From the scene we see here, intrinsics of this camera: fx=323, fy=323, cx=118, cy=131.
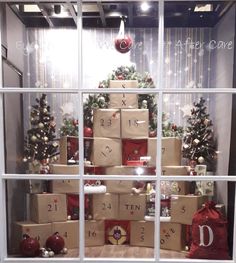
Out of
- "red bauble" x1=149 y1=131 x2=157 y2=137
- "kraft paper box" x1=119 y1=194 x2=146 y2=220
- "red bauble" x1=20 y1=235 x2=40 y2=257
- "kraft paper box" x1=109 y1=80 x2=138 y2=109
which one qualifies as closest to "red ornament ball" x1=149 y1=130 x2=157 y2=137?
"red bauble" x1=149 y1=131 x2=157 y2=137

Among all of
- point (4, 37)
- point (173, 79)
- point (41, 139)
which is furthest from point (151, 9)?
point (41, 139)

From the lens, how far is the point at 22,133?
2.05 m

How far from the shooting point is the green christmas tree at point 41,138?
2033 mm

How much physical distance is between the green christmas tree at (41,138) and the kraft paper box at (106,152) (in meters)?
0.25

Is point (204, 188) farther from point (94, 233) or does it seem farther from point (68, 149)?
point (68, 149)

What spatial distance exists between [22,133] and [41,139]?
13cm

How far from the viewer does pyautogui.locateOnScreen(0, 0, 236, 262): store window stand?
6.02ft

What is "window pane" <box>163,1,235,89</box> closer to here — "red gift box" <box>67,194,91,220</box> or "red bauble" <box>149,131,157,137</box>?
"red bauble" <box>149,131,157,137</box>

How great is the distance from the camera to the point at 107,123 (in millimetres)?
2102

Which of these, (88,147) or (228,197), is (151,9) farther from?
(228,197)

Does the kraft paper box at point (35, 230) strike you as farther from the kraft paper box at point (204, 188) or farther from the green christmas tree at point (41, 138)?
the kraft paper box at point (204, 188)

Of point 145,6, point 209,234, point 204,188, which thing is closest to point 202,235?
point 209,234

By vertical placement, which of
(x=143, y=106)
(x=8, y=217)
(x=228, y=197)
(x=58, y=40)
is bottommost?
(x=8, y=217)

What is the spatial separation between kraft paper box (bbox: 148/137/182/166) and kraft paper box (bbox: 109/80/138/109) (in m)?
0.25
